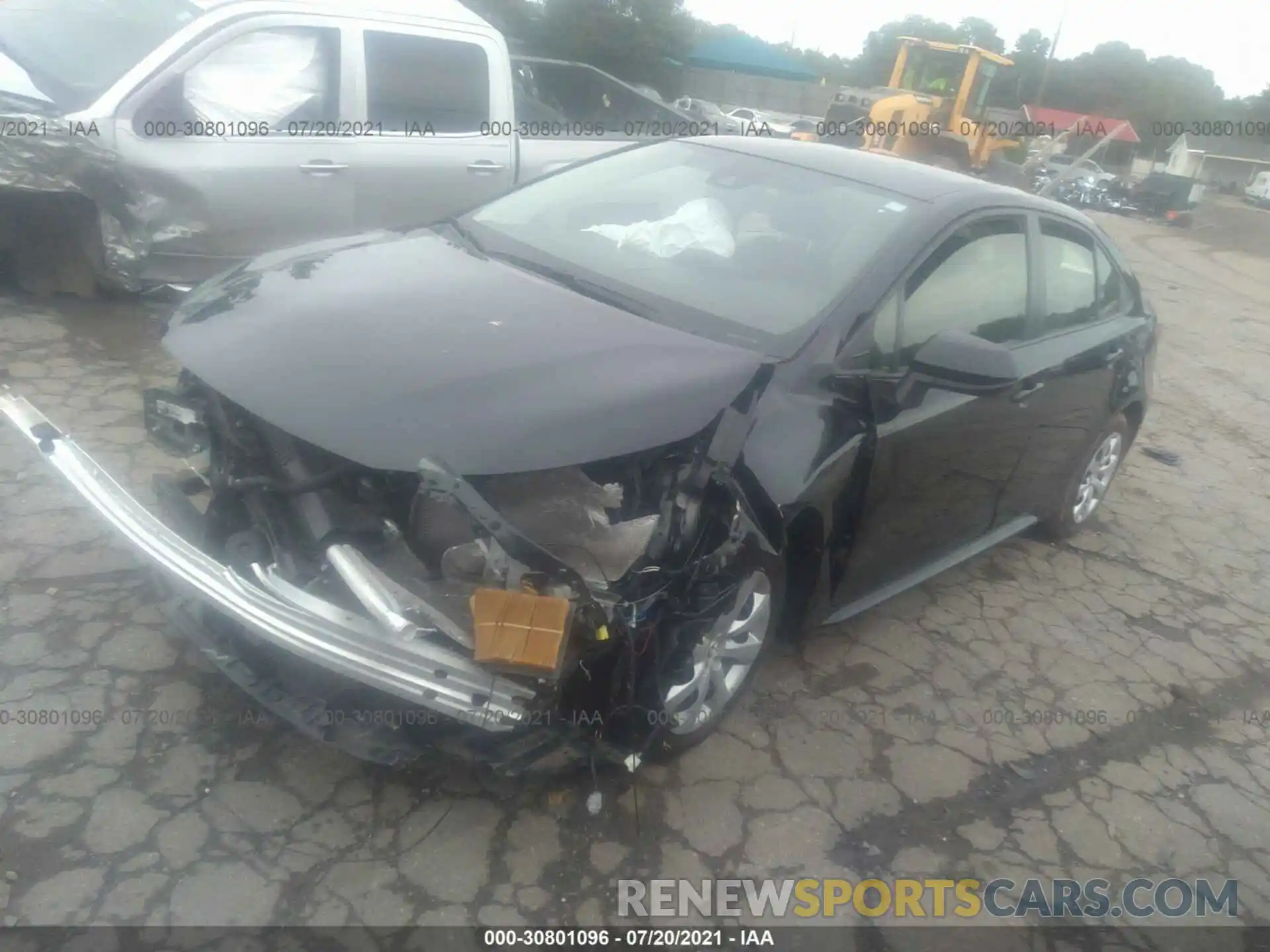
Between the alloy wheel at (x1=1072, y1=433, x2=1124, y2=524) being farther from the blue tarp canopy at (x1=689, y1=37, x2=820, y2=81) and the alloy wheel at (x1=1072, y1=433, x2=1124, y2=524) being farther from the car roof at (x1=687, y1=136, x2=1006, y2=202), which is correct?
the blue tarp canopy at (x1=689, y1=37, x2=820, y2=81)

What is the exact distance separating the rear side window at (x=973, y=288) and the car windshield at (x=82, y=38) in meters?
4.15

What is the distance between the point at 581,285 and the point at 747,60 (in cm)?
4594

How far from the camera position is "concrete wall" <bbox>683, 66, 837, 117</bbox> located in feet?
116

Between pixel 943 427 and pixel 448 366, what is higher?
pixel 448 366

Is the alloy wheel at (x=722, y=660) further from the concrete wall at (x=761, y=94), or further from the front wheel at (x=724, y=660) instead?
the concrete wall at (x=761, y=94)

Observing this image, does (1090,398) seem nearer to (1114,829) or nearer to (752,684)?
(1114,829)

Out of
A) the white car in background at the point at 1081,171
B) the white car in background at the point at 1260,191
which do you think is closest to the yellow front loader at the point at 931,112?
the white car in background at the point at 1081,171

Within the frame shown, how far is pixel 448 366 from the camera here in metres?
2.45

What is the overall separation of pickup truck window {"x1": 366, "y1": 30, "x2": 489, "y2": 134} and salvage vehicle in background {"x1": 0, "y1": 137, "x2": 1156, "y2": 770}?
2.34 meters

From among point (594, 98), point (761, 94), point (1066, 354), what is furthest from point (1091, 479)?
point (761, 94)

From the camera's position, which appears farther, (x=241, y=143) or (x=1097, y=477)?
(x=241, y=143)

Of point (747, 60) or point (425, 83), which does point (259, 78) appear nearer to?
point (425, 83)

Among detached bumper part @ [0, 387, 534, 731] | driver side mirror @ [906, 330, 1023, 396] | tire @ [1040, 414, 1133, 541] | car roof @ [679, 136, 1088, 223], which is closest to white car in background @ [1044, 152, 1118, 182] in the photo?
tire @ [1040, 414, 1133, 541]

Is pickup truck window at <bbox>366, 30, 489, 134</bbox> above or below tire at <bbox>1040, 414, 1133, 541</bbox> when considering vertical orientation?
above
